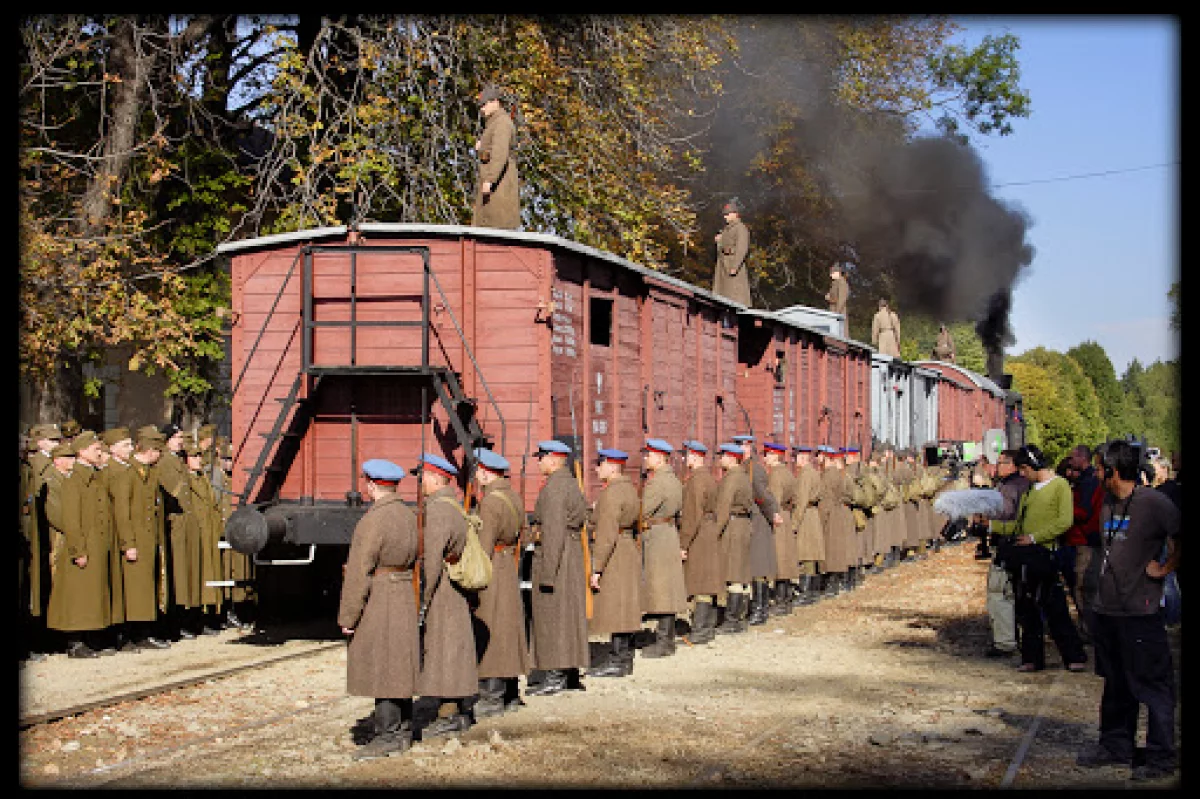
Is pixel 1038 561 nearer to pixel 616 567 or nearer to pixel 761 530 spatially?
pixel 616 567

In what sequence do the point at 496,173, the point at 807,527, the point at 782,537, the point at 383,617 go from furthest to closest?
the point at 807,527, the point at 782,537, the point at 496,173, the point at 383,617

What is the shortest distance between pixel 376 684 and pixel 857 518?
1165cm

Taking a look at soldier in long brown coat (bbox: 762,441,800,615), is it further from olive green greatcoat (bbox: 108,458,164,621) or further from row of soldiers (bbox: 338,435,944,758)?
olive green greatcoat (bbox: 108,458,164,621)

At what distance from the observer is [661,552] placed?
12516 mm

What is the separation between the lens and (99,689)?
10469 mm

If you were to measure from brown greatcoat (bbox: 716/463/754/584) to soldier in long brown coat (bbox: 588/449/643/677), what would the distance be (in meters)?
2.30

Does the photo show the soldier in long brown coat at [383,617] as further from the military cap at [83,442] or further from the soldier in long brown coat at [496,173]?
the soldier in long brown coat at [496,173]

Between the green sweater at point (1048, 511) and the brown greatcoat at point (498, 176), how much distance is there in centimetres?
572

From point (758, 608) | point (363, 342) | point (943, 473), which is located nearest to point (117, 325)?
point (363, 342)

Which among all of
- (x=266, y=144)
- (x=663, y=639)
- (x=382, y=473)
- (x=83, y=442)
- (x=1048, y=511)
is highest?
(x=266, y=144)

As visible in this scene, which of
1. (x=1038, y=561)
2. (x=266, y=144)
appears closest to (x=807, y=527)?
(x=1038, y=561)

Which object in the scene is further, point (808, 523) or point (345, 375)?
point (808, 523)

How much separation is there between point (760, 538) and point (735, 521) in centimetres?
93

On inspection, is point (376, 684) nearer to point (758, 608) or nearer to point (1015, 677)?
point (1015, 677)
